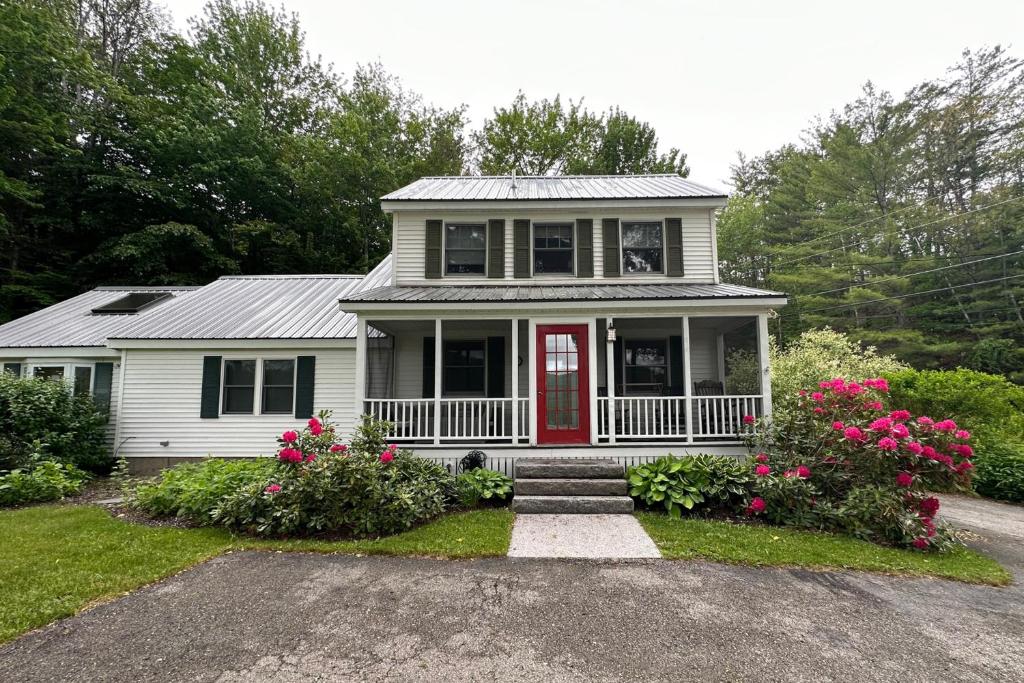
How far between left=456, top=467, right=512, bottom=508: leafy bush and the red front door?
111cm

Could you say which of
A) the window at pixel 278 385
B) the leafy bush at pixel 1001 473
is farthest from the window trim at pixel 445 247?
the leafy bush at pixel 1001 473

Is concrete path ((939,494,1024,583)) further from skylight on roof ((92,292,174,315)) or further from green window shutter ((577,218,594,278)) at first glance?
skylight on roof ((92,292,174,315))

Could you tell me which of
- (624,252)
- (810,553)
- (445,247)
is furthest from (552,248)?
(810,553)

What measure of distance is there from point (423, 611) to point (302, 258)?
19597 millimetres

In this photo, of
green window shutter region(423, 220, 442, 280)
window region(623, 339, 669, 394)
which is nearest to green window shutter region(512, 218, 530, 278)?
green window shutter region(423, 220, 442, 280)

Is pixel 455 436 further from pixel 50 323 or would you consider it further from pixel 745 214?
pixel 745 214

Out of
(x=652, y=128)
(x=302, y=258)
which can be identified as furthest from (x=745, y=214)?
(x=302, y=258)

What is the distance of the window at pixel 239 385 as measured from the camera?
30.2 ft

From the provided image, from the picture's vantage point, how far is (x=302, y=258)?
64.1ft

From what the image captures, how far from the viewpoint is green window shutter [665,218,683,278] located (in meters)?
8.74

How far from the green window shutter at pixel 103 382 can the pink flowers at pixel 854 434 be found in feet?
46.7

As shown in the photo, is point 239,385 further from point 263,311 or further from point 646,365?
point 646,365

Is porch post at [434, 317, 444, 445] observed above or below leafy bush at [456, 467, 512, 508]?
above

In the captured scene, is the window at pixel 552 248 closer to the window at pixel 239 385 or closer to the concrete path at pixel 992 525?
the window at pixel 239 385
